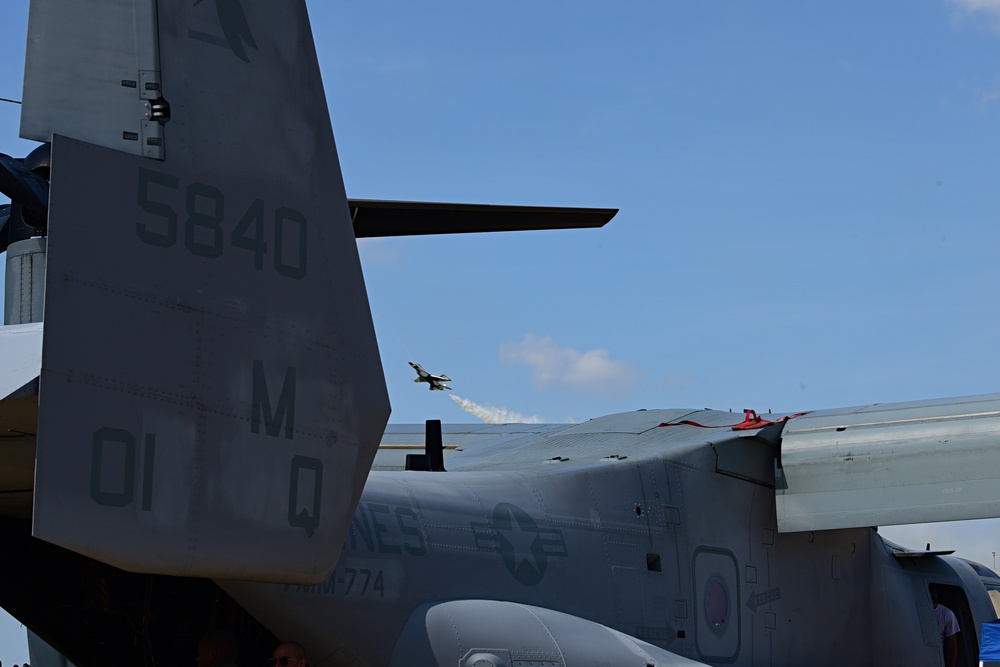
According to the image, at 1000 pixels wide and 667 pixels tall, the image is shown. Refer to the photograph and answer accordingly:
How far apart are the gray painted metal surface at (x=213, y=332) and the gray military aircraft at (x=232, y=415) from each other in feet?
0.04

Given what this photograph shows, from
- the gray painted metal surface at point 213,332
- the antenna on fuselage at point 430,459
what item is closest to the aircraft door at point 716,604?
the antenna on fuselage at point 430,459

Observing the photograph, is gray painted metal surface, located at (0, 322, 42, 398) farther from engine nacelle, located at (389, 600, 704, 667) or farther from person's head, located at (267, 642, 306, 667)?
engine nacelle, located at (389, 600, 704, 667)

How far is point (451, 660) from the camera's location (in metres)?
7.74

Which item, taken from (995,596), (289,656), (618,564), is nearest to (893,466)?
(618,564)

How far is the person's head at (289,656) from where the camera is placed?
6984 millimetres

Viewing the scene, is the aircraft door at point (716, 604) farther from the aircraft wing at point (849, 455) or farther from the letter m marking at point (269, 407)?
the letter m marking at point (269, 407)

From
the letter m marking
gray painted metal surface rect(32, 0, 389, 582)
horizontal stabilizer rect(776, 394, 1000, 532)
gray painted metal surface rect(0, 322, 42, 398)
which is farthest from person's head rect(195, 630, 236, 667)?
horizontal stabilizer rect(776, 394, 1000, 532)

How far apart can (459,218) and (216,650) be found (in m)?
3.75

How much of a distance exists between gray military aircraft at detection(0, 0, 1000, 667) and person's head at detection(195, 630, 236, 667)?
0.39 m

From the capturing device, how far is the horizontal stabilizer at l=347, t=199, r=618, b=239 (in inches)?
348

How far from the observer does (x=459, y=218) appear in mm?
9211

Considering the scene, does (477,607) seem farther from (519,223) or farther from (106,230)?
(106,230)

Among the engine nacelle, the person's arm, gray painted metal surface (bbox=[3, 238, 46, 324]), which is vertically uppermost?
gray painted metal surface (bbox=[3, 238, 46, 324])

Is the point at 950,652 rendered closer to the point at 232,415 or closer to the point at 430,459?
the point at 430,459
